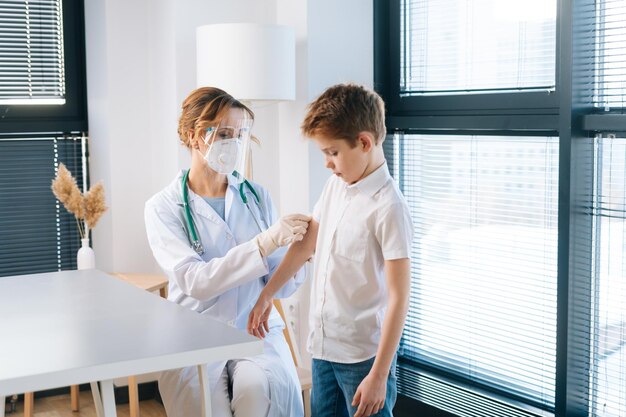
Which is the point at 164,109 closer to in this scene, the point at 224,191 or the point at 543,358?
the point at 224,191

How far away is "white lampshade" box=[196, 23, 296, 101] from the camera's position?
3152 millimetres

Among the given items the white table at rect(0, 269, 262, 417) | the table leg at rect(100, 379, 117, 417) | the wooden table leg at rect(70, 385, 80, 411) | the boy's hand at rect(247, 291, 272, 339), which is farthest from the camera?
the wooden table leg at rect(70, 385, 80, 411)

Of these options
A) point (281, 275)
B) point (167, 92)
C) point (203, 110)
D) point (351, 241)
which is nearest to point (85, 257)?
point (167, 92)

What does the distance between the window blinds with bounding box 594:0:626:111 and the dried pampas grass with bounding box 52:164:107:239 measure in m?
2.02

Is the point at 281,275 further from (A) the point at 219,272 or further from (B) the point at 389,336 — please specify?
(B) the point at 389,336

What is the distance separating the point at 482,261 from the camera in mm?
3143

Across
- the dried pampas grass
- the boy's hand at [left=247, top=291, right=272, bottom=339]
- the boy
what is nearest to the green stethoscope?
the boy's hand at [left=247, top=291, right=272, bottom=339]

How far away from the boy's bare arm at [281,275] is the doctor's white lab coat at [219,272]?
43 mm

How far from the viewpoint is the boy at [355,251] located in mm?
2027

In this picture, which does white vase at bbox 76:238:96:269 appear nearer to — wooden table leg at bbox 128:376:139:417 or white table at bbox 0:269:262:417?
wooden table leg at bbox 128:376:139:417

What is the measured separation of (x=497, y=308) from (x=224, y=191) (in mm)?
1085

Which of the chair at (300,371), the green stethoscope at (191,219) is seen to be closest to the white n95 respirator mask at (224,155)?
the green stethoscope at (191,219)

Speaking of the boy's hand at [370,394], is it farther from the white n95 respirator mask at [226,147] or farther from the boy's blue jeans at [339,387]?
the white n95 respirator mask at [226,147]

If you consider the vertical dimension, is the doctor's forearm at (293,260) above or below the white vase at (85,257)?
above
